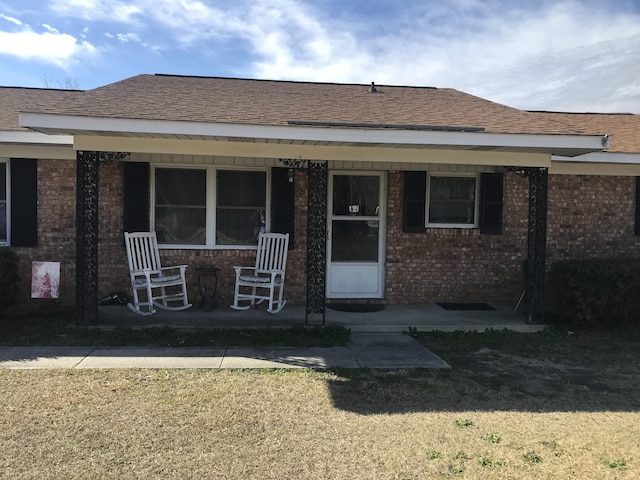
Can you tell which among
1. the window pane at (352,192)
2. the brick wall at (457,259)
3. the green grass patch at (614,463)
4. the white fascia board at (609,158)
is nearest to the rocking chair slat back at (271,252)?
the window pane at (352,192)

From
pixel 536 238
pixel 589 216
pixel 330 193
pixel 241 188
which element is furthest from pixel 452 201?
pixel 241 188

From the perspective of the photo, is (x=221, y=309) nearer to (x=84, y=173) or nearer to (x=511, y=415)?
(x=84, y=173)

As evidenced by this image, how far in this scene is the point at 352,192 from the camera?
8.61m

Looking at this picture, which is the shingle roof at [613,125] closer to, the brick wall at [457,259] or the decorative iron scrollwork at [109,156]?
the brick wall at [457,259]

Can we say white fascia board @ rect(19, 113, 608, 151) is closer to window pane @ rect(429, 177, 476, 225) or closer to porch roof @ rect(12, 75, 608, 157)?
porch roof @ rect(12, 75, 608, 157)

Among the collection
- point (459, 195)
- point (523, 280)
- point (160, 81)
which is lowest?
point (523, 280)

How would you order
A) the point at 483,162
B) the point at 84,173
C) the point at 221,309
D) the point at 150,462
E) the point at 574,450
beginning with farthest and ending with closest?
the point at 221,309 < the point at 483,162 < the point at 84,173 < the point at 574,450 < the point at 150,462

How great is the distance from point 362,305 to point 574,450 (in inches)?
196

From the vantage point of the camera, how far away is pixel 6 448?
11.4ft

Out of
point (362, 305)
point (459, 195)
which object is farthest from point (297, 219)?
point (459, 195)

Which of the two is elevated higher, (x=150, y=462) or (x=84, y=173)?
(x=84, y=173)

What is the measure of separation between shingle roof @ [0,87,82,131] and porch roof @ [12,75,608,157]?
0.94m

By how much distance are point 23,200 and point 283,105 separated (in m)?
4.20

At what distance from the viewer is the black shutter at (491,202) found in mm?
8555
